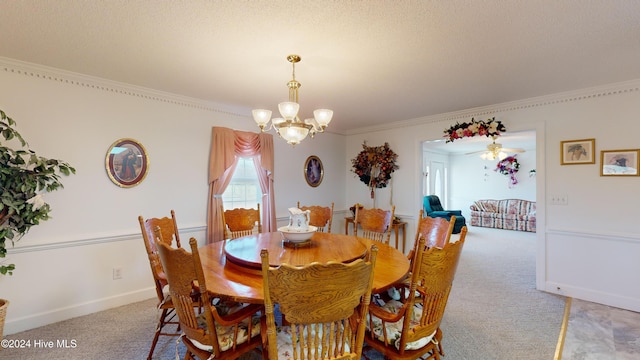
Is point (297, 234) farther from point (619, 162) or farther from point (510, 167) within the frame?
point (510, 167)

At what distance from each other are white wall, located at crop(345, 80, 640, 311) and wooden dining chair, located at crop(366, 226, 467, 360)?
280 cm

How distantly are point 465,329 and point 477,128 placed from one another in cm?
252

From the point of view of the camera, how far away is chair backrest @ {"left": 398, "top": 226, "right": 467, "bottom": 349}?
1447 mm

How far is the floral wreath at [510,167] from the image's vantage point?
8570 mm

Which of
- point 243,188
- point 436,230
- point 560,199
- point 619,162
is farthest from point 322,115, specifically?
point 619,162

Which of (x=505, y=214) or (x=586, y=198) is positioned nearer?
(x=586, y=198)

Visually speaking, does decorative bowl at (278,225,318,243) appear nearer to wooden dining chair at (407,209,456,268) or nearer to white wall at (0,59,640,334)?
wooden dining chair at (407,209,456,268)

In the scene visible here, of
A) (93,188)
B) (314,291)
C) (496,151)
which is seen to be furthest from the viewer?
(496,151)

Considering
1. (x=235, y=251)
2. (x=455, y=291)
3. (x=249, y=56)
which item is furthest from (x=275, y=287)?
(x=455, y=291)

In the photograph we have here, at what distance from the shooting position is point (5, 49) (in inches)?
90.4

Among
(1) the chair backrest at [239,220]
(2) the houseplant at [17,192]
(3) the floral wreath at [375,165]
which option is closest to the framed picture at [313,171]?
(3) the floral wreath at [375,165]

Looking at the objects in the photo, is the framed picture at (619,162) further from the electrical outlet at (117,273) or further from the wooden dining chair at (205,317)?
the electrical outlet at (117,273)

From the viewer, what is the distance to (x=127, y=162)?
315 centimetres

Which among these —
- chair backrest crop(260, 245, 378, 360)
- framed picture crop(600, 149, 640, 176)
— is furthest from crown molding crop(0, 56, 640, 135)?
chair backrest crop(260, 245, 378, 360)
